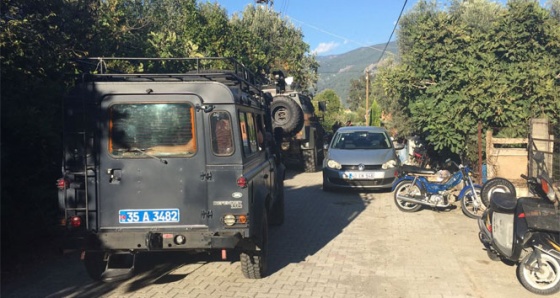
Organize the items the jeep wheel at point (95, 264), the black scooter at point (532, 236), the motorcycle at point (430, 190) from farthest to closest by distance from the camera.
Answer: the motorcycle at point (430, 190)
the jeep wheel at point (95, 264)
the black scooter at point (532, 236)

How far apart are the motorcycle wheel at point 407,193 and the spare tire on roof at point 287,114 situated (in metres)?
4.35

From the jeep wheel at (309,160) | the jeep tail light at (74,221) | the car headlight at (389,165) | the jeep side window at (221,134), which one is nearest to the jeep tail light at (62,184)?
the jeep tail light at (74,221)

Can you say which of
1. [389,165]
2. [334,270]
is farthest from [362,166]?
[334,270]

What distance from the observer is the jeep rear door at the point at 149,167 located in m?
4.81

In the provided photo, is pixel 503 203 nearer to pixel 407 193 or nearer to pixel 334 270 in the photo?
pixel 334 270

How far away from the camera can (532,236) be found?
5078mm

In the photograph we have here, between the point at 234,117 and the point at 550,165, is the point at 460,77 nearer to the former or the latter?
the point at 550,165

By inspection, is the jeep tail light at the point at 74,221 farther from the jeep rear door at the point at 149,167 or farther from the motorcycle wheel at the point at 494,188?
the motorcycle wheel at the point at 494,188

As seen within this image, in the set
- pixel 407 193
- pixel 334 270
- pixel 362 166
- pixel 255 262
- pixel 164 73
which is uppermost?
pixel 164 73

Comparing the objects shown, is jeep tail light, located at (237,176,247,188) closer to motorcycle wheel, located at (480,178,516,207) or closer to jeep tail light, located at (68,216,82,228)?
jeep tail light, located at (68,216,82,228)

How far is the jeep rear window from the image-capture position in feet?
15.9

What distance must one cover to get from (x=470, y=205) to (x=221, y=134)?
6.02 metres

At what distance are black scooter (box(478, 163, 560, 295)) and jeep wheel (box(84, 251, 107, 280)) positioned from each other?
14.6ft

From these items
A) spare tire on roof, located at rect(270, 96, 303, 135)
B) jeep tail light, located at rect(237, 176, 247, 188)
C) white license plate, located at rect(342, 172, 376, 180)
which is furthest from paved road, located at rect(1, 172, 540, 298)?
spare tire on roof, located at rect(270, 96, 303, 135)
